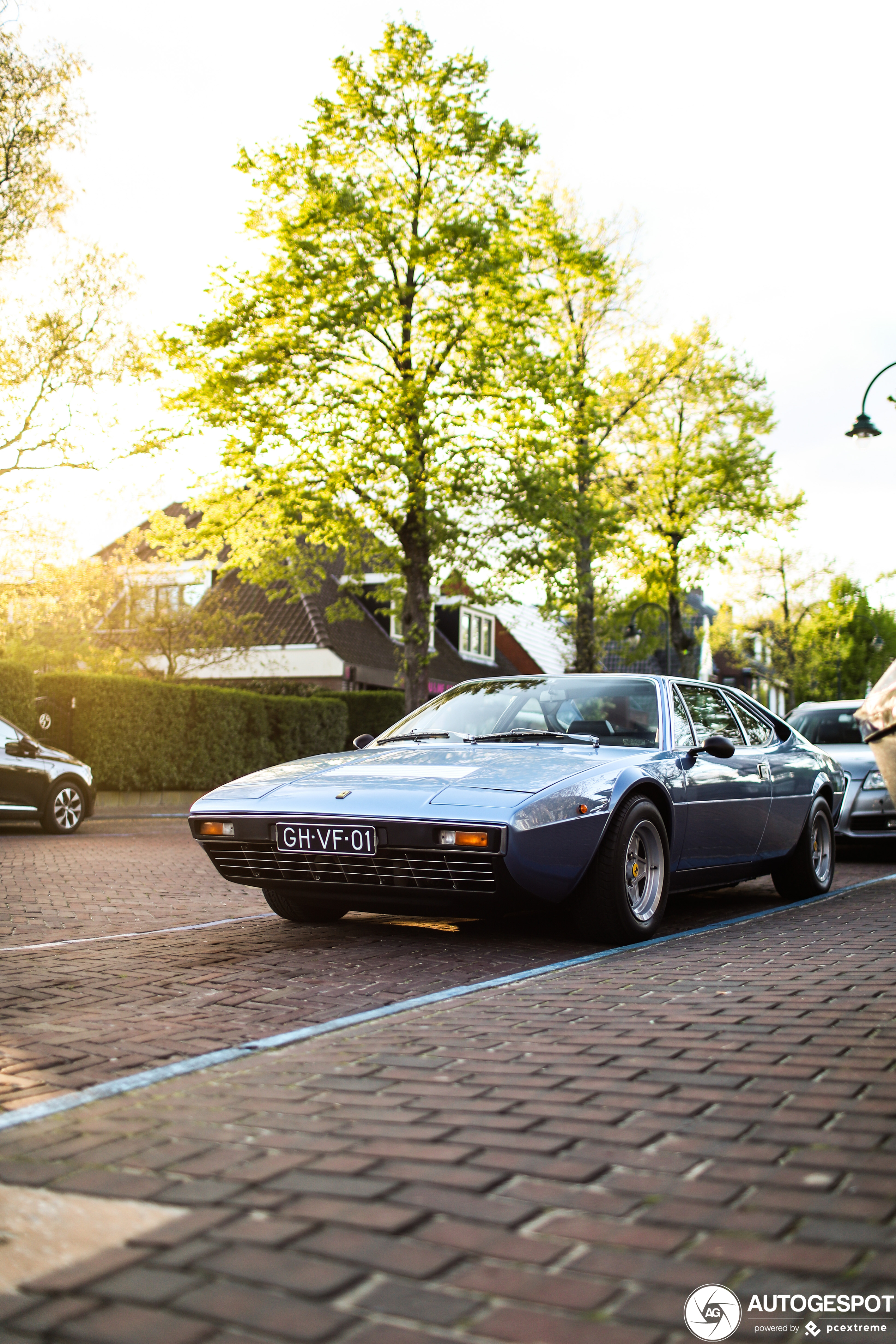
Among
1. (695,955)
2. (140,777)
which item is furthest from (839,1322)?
(140,777)

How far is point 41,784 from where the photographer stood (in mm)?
14648

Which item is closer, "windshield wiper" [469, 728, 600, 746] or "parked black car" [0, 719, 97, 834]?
"windshield wiper" [469, 728, 600, 746]

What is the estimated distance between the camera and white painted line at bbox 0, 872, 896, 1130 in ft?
10.7

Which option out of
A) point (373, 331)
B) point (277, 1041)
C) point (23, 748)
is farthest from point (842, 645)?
point (277, 1041)

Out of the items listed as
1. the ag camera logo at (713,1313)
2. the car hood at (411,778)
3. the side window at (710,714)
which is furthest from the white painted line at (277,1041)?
the ag camera logo at (713,1313)

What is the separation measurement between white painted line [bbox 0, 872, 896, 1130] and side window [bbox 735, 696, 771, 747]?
2.07 m

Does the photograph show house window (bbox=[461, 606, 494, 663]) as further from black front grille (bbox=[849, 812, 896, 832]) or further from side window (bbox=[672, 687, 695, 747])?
side window (bbox=[672, 687, 695, 747])

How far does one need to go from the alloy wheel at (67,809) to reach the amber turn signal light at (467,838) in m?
10.5

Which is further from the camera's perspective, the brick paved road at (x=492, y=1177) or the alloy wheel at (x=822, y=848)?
the alloy wheel at (x=822, y=848)

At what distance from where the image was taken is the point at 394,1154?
9.25 ft

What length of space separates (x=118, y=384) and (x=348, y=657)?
1420cm

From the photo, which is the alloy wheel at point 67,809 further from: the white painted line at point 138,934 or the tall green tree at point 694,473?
the tall green tree at point 694,473

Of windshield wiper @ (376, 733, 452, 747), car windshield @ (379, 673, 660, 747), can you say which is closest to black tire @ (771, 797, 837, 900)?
car windshield @ (379, 673, 660, 747)

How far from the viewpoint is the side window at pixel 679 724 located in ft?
23.2
